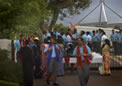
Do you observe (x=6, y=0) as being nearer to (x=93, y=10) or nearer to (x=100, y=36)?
(x=100, y=36)

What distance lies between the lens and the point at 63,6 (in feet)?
100

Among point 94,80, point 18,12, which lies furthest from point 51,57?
point 94,80

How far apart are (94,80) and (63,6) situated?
20608 millimetres

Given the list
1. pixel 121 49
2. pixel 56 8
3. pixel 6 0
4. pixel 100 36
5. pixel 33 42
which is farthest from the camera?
pixel 56 8

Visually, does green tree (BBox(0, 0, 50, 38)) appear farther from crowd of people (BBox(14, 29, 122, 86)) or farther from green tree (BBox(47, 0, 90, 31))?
green tree (BBox(47, 0, 90, 31))

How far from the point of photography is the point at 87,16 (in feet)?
159

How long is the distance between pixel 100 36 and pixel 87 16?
107ft

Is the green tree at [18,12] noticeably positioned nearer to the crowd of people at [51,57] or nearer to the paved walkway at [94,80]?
the crowd of people at [51,57]

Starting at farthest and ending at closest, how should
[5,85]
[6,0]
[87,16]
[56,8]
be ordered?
[87,16], [56,8], [6,0], [5,85]

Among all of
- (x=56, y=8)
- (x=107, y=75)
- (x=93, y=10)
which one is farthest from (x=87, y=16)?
(x=107, y=75)

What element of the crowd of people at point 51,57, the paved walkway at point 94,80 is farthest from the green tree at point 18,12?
the paved walkway at point 94,80

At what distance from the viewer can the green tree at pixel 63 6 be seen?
29844 mm

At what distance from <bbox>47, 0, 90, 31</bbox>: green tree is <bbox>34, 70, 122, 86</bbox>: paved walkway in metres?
17.9

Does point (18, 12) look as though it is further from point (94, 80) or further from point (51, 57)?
point (94, 80)
